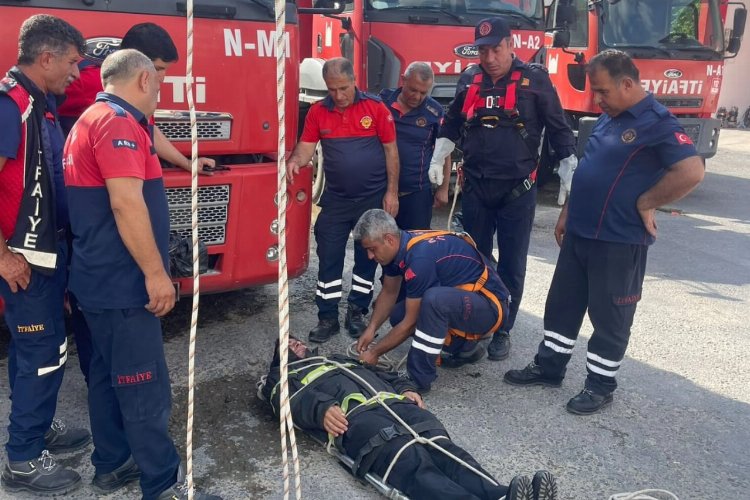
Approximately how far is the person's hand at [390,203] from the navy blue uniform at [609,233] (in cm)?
110

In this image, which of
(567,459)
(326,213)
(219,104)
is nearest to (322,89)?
(326,213)

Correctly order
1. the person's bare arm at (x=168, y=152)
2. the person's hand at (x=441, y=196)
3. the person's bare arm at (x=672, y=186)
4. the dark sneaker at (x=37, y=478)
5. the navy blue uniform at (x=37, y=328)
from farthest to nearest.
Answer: the person's hand at (x=441, y=196) < the person's bare arm at (x=168, y=152) < the person's bare arm at (x=672, y=186) < the dark sneaker at (x=37, y=478) < the navy blue uniform at (x=37, y=328)

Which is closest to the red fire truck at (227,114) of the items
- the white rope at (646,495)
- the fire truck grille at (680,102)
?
the white rope at (646,495)

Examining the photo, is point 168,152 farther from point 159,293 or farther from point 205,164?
point 159,293

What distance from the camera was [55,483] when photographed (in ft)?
9.62

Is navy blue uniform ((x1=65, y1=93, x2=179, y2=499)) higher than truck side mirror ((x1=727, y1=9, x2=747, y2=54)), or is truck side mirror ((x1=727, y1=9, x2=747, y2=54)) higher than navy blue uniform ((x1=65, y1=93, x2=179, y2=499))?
truck side mirror ((x1=727, y1=9, x2=747, y2=54))

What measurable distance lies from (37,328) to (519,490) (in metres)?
1.95

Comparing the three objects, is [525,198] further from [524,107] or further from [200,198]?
[200,198]

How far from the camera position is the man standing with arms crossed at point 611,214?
3.41 m

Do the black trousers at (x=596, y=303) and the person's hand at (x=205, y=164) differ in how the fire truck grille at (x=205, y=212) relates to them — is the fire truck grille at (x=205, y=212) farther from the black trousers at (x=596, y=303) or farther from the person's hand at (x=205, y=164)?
the black trousers at (x=596, y=303)

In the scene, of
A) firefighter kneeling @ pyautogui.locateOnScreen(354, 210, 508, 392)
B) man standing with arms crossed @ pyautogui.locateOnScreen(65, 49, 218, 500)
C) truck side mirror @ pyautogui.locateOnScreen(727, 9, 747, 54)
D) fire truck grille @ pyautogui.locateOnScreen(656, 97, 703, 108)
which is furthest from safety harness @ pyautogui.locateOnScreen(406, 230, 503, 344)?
truck side mirror @ pyautogui.locateOnScreen(727, 9, 747, 54)

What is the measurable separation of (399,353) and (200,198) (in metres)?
1.57

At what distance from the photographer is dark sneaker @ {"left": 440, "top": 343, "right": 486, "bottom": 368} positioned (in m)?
4.25

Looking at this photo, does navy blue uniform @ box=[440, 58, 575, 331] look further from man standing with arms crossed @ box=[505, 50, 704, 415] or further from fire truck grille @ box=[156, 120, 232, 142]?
fire truck grille @ box=[156, 120, 232, 142]
